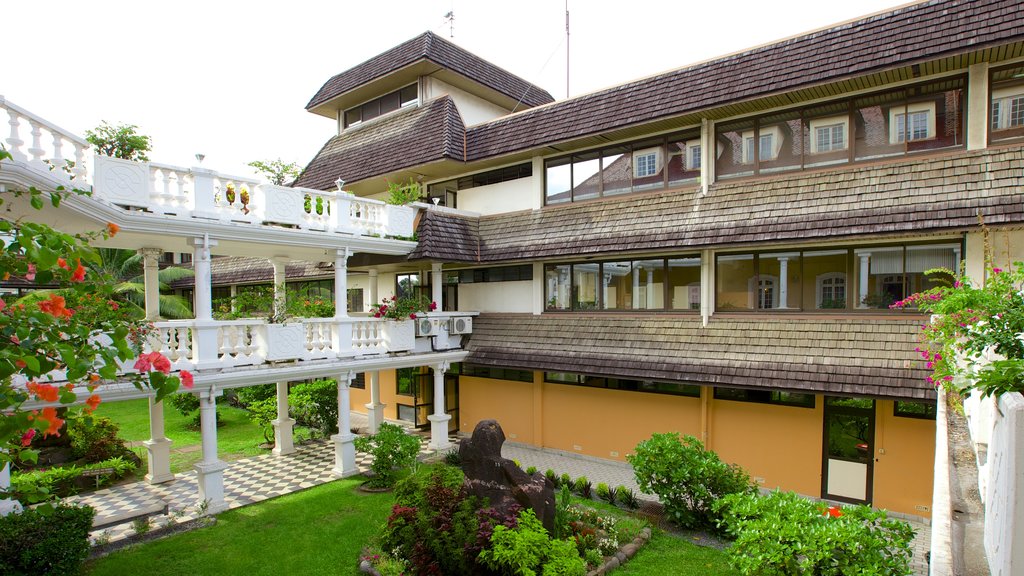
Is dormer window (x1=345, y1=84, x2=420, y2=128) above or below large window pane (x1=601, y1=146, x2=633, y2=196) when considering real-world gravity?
above

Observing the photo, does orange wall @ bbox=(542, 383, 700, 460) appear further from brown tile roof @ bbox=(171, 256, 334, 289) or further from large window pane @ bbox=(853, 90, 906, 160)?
brown tile roof @ bbox=(171, 256, 334, 289)

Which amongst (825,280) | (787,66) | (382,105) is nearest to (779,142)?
(787,66)

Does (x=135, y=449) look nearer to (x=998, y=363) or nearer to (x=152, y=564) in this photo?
(x=152, y=564)

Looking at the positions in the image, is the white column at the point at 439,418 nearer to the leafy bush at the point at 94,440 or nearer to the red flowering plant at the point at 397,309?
the red flowering plant at the point at 397,309

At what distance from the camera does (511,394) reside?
50.7 ft

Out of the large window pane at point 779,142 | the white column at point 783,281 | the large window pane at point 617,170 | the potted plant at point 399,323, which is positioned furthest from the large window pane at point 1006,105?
the potted plant at point 399,323

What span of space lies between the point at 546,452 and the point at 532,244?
19.6ft

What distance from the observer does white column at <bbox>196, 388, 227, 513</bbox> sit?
10383 mm

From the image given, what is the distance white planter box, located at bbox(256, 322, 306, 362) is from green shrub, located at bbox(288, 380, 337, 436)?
5.73 meters

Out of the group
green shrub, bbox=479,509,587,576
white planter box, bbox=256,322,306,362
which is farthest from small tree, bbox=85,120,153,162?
green shrub, bbox=479,509,587,576

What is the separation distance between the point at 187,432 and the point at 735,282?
18367mm

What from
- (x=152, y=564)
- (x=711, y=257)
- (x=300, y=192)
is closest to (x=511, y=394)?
(x=711, y=257)

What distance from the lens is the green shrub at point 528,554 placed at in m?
6.76

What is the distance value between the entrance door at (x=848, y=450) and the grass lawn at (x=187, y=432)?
48.8ft
